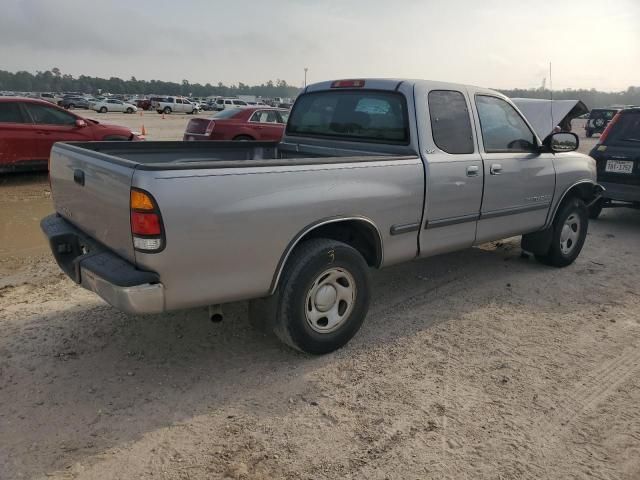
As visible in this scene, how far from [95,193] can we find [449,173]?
8.56 ft

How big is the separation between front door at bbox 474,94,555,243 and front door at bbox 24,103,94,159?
329 inches

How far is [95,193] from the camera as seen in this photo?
3207 mm

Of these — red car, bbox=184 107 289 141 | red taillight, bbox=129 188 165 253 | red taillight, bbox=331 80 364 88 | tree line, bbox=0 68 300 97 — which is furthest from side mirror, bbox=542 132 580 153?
tree line, bbox=0 68 300 97

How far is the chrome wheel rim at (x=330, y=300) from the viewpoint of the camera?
3598mm

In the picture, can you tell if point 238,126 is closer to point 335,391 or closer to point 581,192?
point 581,192

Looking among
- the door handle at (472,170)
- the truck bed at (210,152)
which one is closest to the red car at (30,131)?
the truck bed at (210,152)

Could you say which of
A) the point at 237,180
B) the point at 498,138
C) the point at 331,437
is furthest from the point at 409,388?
the point at 498,138

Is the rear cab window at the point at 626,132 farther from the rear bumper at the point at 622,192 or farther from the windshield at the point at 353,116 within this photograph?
the windshield at the point at 353,116

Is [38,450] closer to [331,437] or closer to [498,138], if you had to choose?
[331,437]

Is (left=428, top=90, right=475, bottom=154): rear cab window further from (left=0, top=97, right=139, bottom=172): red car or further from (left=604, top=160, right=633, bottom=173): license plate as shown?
(left=0, top=97, right=139, bottom=172): red car

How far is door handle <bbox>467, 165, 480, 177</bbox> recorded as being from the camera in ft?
14.5

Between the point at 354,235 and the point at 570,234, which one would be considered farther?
the point at 570,234

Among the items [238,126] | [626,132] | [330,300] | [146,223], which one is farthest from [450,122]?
[238,126]

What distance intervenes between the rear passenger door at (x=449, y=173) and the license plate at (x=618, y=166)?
4.49m
